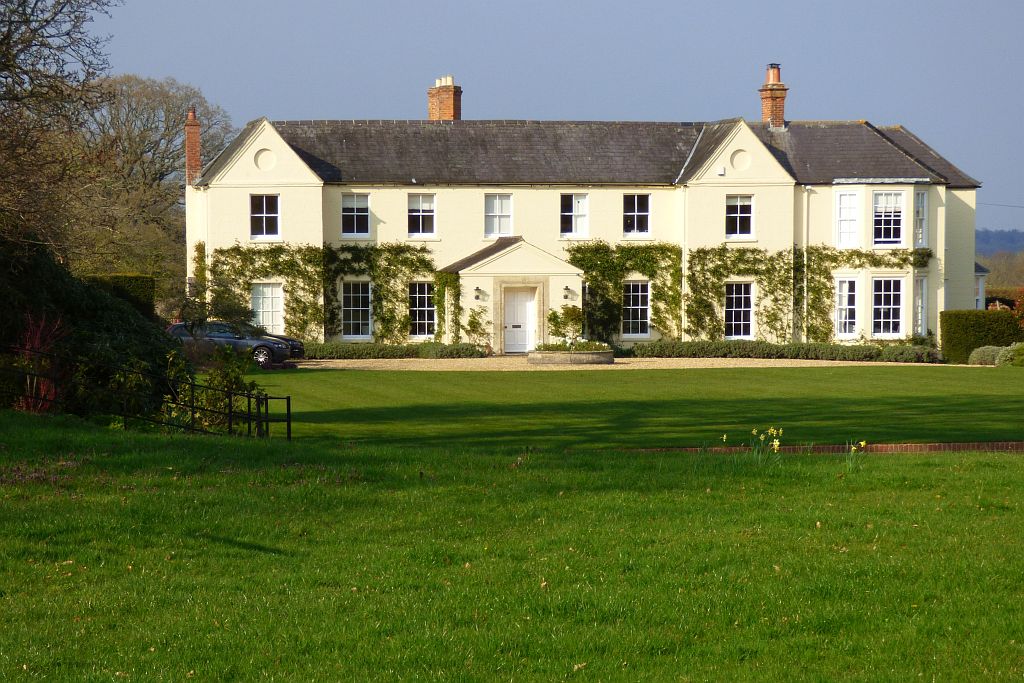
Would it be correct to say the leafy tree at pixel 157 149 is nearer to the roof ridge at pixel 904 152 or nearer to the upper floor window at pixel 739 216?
the upper floor window at pixel 739 216

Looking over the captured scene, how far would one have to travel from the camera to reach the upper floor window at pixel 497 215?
4250 cm

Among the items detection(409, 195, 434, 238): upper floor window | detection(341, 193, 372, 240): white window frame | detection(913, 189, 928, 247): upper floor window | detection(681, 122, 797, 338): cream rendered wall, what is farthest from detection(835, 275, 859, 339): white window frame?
detection(341, 193, 372, 240): white window frame

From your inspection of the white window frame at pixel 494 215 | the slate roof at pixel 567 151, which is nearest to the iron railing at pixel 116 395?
the slate roof at pixel 567 151

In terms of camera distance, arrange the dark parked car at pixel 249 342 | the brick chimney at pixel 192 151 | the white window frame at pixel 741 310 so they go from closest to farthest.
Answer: the dark parked car at pixel 249 342, the white window frame at pixel 741 310, the brick chimney at pixel 192 151

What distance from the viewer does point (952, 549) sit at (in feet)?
29.5

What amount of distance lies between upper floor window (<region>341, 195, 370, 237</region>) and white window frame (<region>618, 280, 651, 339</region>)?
31.8ft

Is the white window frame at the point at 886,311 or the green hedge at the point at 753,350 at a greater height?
the white window frame at the point at 886,311

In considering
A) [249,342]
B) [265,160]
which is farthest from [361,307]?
[249,342]

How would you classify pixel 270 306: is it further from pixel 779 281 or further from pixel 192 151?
pixel 779 281

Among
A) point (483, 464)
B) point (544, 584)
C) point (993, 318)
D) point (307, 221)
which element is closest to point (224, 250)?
point (307, 221)

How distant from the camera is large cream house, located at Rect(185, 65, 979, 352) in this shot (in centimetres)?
4128

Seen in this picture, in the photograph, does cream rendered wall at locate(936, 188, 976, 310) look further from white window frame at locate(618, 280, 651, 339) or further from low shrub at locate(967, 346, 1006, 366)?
white window frame at locate(618, 280, 651, 339)

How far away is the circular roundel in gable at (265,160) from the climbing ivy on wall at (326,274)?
110 inches

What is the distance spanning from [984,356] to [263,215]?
2491 cm
